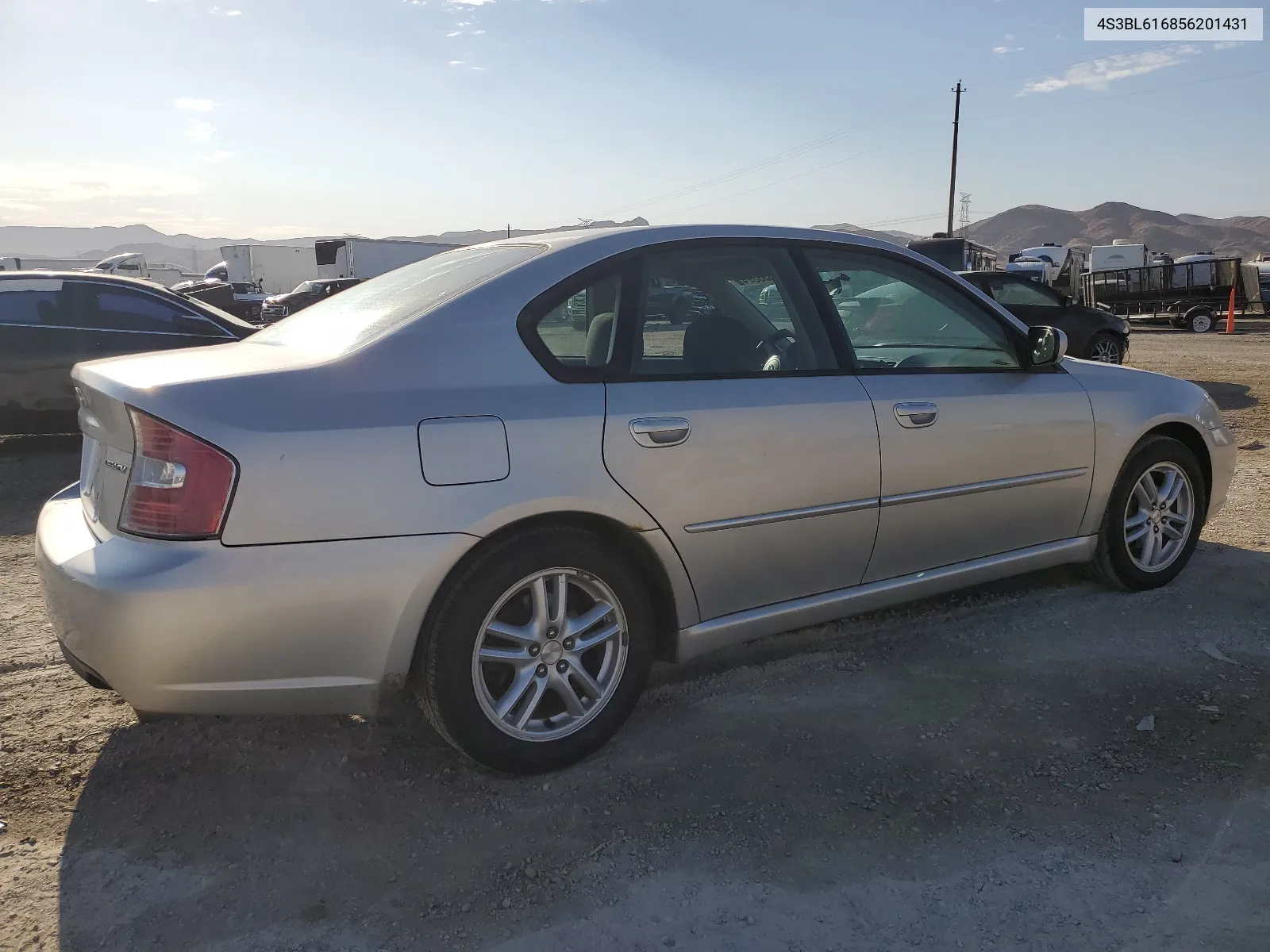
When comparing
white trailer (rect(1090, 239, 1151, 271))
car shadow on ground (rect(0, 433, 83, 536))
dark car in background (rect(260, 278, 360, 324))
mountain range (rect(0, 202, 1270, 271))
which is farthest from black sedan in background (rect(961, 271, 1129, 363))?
mountain range (rect(0, 202, 1270, 271))

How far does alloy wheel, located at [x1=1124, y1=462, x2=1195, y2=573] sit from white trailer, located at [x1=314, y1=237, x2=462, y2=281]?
3642 cm

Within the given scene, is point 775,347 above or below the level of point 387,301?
below

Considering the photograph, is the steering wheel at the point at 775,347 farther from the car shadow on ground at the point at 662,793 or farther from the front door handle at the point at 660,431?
the car shadow on ground at the point at 662,793

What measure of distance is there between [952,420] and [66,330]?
7.32 m

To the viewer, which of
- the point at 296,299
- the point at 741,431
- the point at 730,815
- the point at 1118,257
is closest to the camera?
the point at 730,815

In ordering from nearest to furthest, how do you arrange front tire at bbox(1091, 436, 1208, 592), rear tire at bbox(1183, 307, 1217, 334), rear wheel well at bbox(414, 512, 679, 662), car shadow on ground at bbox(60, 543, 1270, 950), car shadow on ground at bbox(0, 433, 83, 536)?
1. car shadow on ground at bbox(60, 543, 1270, 950)
2. rear wheel well at bbox(414, 512, 679, 662)
3. front tire at bbox(1091, 436, 1208, 592)
4. car shadow on ground at bbox(0, 433, 83, 536)
5. rear tire at bbox(1183, 307, 1217, 334)

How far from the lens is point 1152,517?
432 cm

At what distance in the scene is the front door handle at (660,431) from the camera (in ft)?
9.42

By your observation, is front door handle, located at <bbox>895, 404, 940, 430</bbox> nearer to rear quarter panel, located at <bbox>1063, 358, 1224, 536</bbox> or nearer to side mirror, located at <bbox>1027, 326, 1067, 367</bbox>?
side mirror, located at <bbox>1027, 326, 1067, 367</bbox>

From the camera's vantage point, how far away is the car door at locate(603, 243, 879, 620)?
115 inches

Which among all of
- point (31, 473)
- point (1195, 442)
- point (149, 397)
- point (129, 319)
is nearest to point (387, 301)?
point (149, 397)

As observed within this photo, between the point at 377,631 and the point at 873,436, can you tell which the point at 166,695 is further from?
the point at 873,436

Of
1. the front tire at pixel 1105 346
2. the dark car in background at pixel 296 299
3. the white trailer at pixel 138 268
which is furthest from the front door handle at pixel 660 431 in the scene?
the white trailer at pixel 138 268

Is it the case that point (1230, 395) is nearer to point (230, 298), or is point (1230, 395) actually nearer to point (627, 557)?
point (627, 557)
